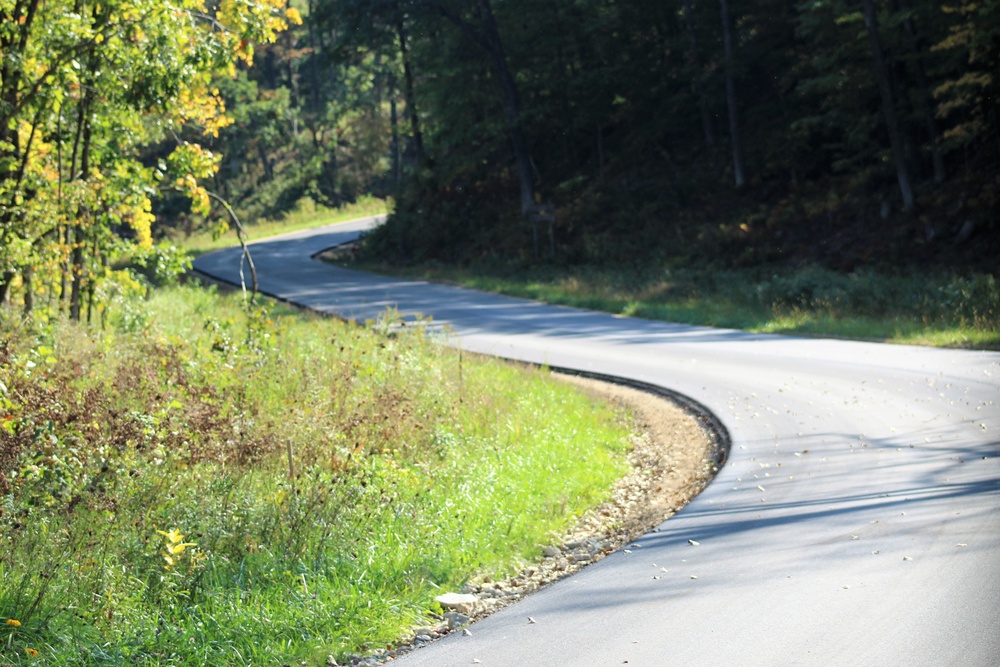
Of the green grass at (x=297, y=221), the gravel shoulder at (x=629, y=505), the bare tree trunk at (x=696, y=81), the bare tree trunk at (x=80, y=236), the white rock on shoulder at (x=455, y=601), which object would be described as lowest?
the gravel shoulder at (x=629, y=505)

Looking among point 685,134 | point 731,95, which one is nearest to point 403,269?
point 685,134

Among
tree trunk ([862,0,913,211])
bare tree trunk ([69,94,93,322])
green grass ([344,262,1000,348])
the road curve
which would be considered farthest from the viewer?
tree trunk ([862,0,913,211])

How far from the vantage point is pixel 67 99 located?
12203 mm

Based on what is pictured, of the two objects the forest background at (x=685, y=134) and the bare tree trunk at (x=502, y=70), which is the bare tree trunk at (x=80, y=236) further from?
the bare tree trunk at (x=502, y=70)

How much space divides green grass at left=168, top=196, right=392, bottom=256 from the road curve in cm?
3983

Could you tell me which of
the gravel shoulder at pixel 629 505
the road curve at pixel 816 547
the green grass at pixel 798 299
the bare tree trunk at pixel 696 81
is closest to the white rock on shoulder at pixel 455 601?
the gravel shoulder at pixel 629 505

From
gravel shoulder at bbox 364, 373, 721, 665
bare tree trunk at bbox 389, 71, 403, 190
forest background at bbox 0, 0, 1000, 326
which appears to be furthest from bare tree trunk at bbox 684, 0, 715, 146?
bare tree trunk at bbox 389, 71, 403, 190

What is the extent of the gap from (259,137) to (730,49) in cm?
4080

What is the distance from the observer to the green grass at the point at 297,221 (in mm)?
52281

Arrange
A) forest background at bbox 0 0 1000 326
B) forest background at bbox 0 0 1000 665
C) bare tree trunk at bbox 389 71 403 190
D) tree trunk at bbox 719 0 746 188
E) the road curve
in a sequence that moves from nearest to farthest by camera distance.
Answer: the road curve, forest background at bbox 0 0 1000 665, forest background at bbox 0 0 1000 326, tree trunk at bbox 719 0 746 188, bare tree trunk at bbox 389 71 403 190

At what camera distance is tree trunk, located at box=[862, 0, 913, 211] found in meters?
27.8

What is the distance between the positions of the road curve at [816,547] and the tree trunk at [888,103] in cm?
1465

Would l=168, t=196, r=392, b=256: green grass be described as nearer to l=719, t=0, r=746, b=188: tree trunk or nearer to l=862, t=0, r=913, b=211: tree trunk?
l=719, t=0, r=746, b=188: tree trunk

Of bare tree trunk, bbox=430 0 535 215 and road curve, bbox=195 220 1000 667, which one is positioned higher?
bare tree trunk, bbox=430 0 535 215
